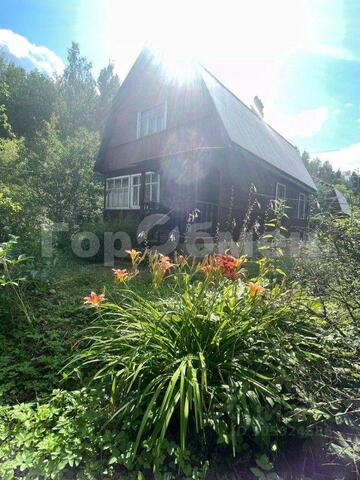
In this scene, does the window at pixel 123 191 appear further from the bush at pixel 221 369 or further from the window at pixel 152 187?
the bush at pixel 221 369

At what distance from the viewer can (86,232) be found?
881 cm

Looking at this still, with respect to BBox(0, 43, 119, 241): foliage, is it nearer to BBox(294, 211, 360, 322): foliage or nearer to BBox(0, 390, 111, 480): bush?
BBox(0, 390, 111, 480): bush

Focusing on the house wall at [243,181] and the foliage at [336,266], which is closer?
the foliage at [336,266]

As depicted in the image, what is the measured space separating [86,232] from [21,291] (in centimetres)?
523

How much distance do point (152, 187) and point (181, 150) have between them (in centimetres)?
205

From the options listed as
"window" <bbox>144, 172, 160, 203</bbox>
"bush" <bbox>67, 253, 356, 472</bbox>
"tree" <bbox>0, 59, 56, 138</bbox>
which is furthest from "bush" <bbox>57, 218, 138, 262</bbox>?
"tree" <bbox>0, 59, 56, 138</bbox>

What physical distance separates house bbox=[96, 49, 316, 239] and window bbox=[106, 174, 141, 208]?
0.14ft

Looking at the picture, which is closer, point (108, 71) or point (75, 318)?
point (75, 318)

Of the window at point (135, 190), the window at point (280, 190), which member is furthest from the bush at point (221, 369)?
the window at point (280, 190)

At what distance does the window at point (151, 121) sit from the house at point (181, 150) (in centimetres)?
4

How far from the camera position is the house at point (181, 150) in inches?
401

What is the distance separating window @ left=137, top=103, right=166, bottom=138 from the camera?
12153 mm

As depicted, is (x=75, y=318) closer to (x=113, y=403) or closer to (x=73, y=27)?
(x=113, y=403)

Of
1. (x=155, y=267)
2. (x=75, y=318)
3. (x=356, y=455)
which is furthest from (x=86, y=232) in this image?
(x=356, y=455)
